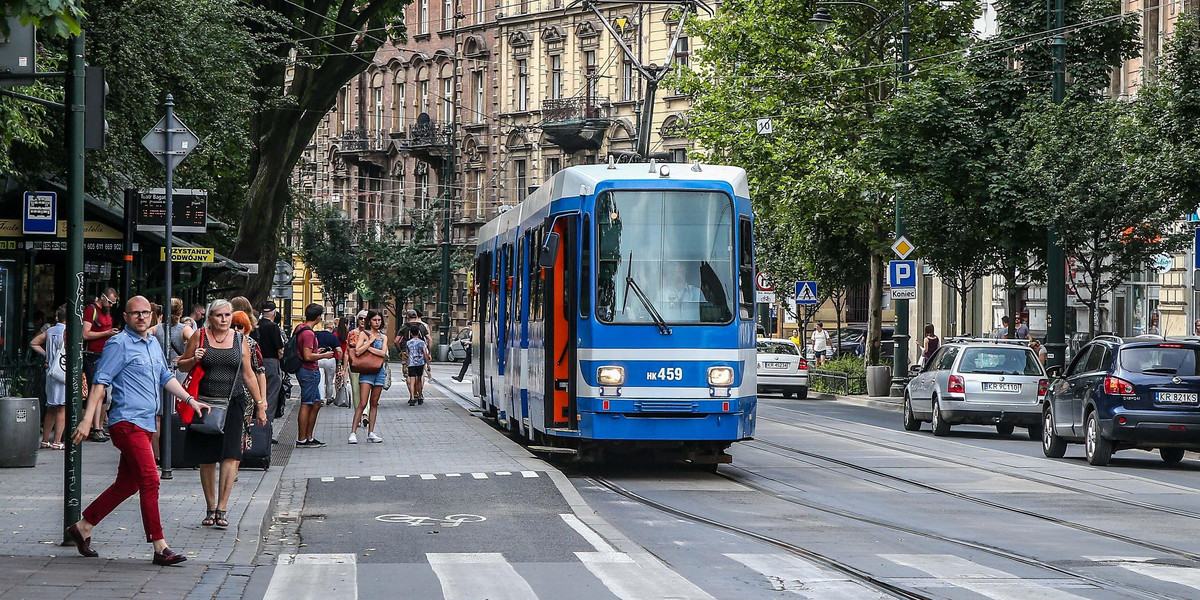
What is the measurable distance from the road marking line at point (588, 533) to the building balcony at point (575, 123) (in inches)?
2057

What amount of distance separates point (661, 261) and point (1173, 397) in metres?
6.64

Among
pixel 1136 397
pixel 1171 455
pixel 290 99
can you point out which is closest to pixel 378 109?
pixel 290 99

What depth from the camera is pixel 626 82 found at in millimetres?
66938

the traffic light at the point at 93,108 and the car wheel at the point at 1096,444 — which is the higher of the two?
the traffic light at the point at 93,108

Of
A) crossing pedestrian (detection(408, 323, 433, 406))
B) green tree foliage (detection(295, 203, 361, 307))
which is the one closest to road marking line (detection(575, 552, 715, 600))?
crossing pedestrian (detection(408, 323, 433, 406))

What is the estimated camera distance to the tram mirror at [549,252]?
1744 cm

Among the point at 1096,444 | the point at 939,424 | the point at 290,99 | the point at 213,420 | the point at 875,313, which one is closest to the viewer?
the point at 213,420

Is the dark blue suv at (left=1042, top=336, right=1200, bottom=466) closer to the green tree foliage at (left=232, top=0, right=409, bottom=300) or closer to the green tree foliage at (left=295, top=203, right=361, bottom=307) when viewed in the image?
the green tree foliage at (left=232, top=0, right=409, bottom=300)

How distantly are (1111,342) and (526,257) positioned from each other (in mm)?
7114

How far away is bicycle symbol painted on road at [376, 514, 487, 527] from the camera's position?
1330 cm

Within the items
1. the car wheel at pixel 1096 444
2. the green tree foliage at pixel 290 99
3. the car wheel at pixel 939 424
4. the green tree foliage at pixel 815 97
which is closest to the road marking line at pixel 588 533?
the car wheel at pixel 1096 444

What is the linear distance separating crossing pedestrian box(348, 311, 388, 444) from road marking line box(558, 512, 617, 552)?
28.7 feet

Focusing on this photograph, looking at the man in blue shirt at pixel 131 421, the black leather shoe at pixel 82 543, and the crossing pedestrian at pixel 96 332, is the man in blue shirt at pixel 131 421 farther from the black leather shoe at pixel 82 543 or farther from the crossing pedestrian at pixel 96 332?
the crossing pedestrian at pixel 96 332

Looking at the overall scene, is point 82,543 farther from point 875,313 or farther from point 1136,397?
point 875,313
